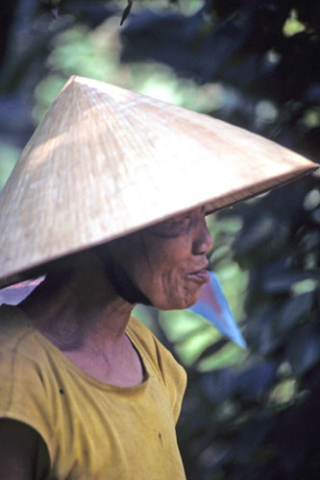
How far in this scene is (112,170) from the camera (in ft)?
2.98

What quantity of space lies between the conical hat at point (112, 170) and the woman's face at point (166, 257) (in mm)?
126

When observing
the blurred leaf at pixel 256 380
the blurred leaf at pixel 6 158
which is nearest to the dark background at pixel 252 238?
the blurred leaf at pixel 256 380

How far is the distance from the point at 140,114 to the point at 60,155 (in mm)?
144

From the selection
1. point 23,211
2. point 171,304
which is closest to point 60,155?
point 23,211

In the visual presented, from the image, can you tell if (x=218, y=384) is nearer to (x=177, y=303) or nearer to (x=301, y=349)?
(x=301, y=349)

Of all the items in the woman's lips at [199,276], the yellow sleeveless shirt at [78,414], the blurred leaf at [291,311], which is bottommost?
the blurred leaf at [291,311]

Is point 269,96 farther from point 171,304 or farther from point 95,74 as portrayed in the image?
point 171,304

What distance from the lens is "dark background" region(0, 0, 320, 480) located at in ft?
6.93

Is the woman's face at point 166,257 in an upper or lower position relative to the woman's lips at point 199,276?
upper

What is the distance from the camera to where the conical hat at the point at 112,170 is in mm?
853

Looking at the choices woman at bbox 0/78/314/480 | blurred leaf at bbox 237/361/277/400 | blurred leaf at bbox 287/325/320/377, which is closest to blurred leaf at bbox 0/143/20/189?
woman at bbox 0/78/314/480

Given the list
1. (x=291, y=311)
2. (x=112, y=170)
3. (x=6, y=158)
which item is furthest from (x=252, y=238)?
(x=112, y=170)

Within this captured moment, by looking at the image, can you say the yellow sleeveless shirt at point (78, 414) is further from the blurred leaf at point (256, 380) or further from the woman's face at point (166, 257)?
the blurred leaf at point (256, 380)

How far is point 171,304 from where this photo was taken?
1047mm
